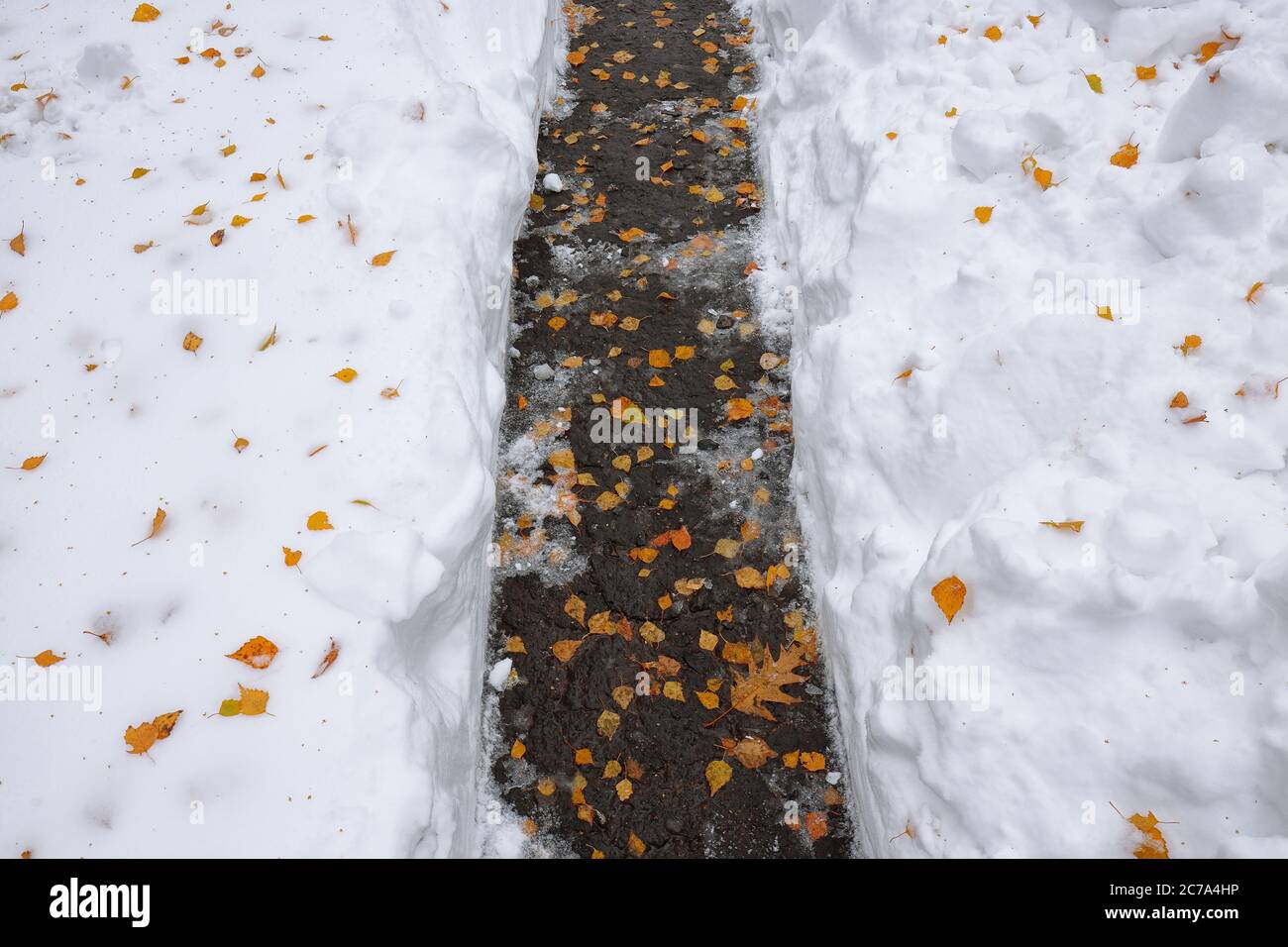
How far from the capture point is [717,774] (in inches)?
104

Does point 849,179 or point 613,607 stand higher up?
point 849,179

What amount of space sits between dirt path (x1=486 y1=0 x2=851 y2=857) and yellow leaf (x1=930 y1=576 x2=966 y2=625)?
699 mm

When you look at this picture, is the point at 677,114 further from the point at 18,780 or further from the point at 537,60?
the point at 18,780

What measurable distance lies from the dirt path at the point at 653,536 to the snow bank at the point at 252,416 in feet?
0.84

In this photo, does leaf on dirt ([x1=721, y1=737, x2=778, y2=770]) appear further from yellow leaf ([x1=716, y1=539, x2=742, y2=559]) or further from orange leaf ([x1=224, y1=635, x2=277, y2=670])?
orange leaf ([x1=224, y1=635, x2=277, y2=670])

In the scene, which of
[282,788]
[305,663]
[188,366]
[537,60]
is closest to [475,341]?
[188,366]

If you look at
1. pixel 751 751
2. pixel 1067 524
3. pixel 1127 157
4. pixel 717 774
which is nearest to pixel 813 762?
pixel 751 751

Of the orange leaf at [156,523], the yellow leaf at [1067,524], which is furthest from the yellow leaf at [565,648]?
the yellow leaf at [1067,524]

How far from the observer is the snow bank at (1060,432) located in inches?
77.9

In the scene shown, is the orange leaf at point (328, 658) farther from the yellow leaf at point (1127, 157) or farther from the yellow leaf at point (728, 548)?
the yellow leaf at point (1127, 157)

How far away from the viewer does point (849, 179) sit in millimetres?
3744

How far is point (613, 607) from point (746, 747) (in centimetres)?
74

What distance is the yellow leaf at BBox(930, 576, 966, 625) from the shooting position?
2299mm

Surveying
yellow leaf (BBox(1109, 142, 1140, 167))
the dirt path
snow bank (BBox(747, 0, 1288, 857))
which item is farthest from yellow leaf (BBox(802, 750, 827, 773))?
yellow leaf (BBox(1109, 142, 1140, 167))
